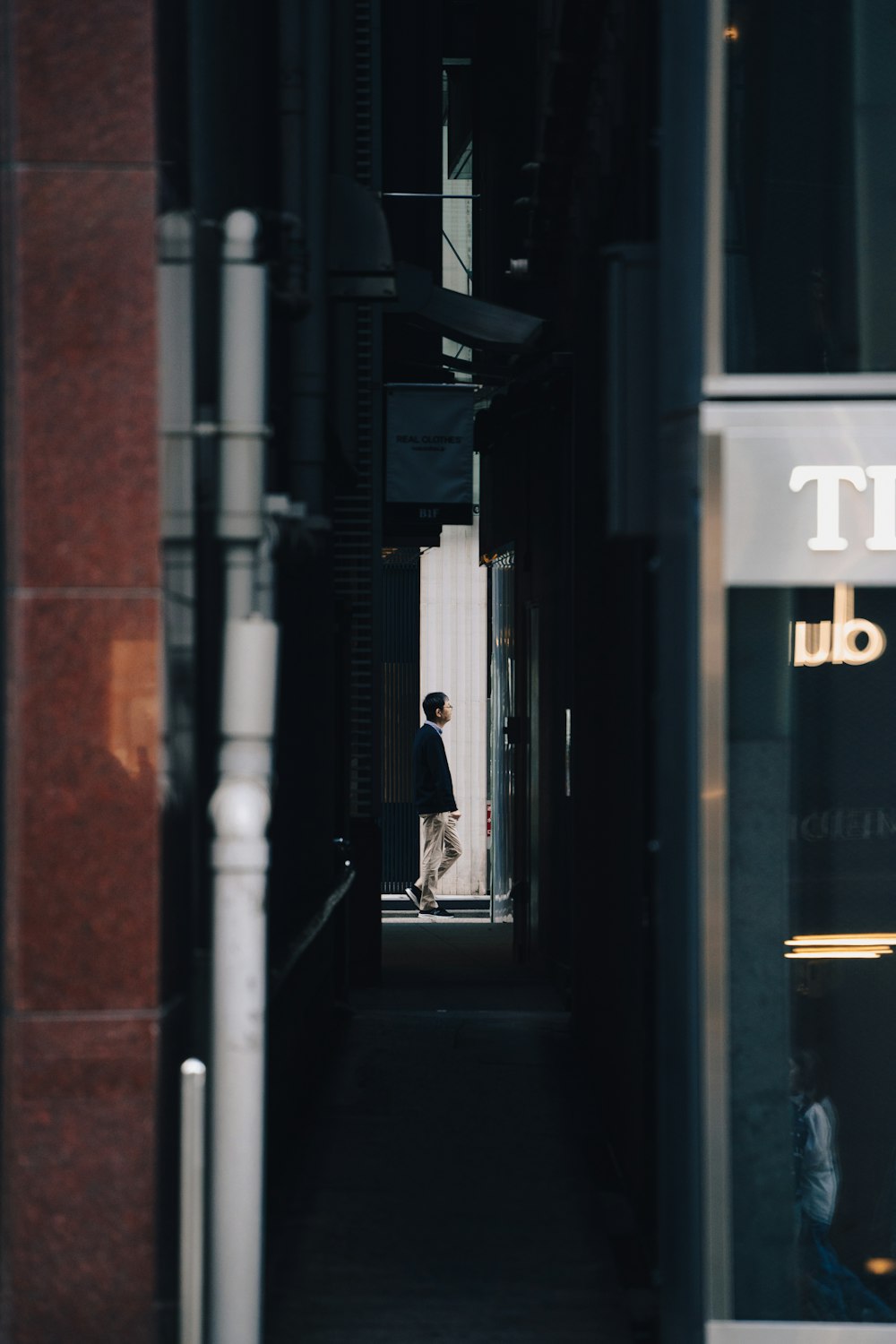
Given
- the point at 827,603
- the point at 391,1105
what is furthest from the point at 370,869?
the point at 827,603

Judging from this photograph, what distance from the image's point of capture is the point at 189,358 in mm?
4434

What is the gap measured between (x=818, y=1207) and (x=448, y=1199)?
5.26 ft

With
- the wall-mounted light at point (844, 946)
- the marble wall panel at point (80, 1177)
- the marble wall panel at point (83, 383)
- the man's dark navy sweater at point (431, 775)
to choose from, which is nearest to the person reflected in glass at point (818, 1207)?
the wall-mounted light at point (844, 946)

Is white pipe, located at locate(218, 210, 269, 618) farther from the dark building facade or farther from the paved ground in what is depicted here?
the paved ground

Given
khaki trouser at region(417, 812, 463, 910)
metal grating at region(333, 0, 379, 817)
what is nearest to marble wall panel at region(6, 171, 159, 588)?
metal grating at region(333, 0, 379, 817)

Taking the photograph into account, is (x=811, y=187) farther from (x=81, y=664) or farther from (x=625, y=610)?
(x=81, y=664)

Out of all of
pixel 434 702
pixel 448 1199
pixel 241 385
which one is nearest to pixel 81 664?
pixel 241 385

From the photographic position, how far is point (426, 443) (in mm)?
12641

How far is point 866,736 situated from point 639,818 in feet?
2.90

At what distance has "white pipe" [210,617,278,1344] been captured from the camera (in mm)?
4289

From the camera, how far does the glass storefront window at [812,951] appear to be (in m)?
4.95

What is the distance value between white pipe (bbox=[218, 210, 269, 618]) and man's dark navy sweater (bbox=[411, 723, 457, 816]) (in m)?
11.5

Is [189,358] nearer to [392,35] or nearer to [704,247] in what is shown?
[704,247]

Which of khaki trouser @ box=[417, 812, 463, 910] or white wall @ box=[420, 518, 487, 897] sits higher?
white wall @ box=[420, 518, 487, 897]
